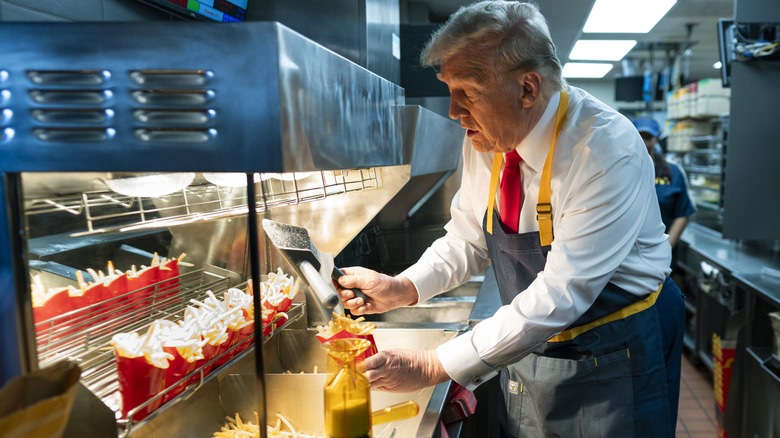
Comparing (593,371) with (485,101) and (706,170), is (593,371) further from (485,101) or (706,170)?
(706,170)

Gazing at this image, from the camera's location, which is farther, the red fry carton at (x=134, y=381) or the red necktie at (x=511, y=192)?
the red necktie at (x=511, y=192)

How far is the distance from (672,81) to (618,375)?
9.19 metres

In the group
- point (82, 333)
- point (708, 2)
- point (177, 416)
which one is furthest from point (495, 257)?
point (708, 2)

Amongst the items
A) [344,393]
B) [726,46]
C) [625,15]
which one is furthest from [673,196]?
[344,393]

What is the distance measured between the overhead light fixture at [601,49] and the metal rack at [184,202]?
16.7 feet

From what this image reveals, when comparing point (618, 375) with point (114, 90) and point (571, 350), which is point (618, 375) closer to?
point (571, 350)

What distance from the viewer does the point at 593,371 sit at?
1.47 meters

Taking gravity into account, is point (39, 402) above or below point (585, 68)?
below

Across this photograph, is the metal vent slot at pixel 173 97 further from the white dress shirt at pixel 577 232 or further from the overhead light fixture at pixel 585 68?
the overhead light fixture at pixel 585 68

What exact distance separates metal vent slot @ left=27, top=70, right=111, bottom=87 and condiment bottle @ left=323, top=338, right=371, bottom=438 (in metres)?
0.59

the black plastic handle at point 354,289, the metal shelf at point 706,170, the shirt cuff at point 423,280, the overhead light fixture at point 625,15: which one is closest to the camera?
the black plastic handle at point 354,289

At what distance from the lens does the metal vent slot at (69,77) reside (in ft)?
2.17

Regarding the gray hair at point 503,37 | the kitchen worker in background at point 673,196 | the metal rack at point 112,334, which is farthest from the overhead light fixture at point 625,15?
the metal rack at point 112,334

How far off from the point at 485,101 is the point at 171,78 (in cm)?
85
